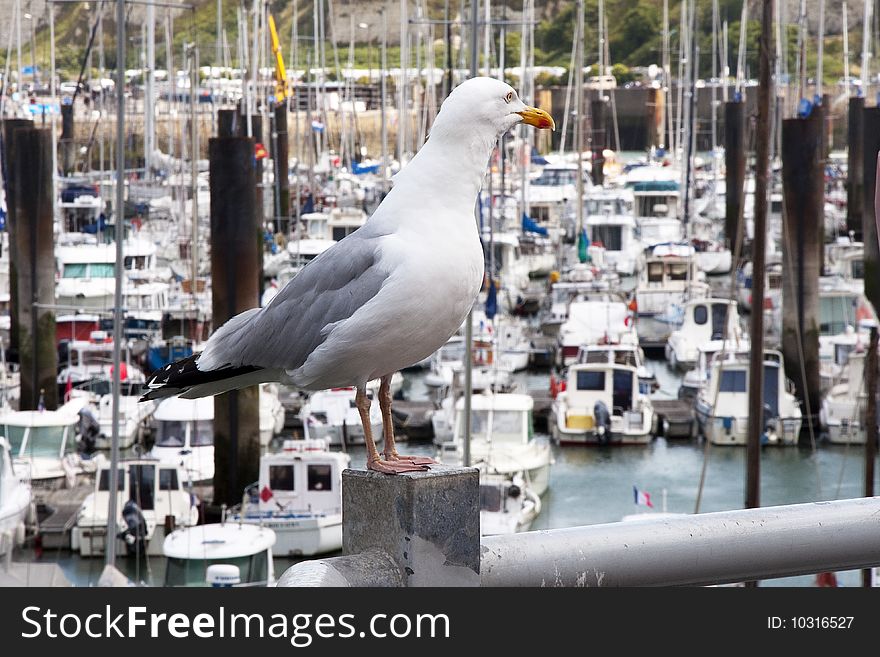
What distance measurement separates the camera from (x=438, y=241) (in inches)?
160

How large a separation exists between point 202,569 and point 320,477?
3648 millimetres

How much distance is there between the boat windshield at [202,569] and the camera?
1784 centimetres

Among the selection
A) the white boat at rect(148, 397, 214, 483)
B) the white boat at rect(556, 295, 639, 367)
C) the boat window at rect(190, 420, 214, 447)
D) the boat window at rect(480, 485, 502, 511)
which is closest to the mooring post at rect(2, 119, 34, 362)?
the white boat at rect(148, 397, 214, 483)

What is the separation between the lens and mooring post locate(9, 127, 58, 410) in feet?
92.7

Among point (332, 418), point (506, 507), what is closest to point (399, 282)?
point (506, 507)

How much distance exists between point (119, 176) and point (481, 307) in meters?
17.3

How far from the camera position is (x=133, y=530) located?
20531mm

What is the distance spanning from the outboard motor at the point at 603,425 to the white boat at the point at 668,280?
901 centimetres

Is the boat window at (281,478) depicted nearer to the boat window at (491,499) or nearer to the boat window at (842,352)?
the boat window at (491,499)

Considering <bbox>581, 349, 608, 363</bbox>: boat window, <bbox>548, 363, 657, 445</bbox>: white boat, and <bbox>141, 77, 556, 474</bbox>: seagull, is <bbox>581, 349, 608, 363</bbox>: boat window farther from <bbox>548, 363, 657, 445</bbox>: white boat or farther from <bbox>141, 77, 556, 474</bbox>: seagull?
<bbox>141, 77, 556, 474</bbox>: seagull

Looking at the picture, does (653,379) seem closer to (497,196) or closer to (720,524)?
(497,196)


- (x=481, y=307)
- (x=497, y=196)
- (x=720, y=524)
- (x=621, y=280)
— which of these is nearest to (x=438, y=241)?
(x=720, y=524)

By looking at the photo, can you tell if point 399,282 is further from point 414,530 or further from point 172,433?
point 172,433

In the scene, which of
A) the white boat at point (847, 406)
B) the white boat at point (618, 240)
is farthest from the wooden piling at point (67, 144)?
the white boat at point (847, 406)
